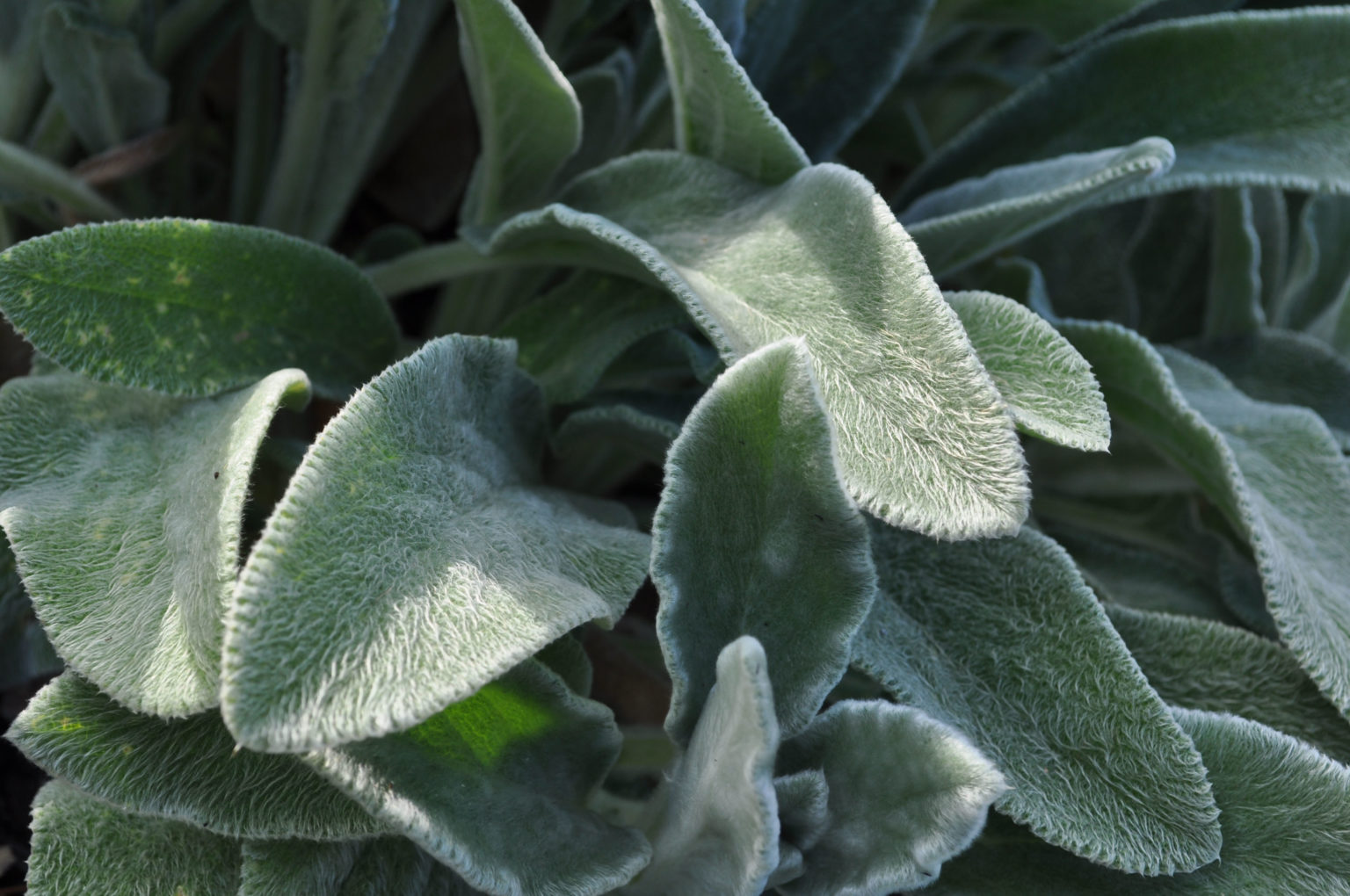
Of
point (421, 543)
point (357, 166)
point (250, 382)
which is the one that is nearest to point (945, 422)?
point (421, 543)

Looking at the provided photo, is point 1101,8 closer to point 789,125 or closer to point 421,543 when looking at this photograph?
point 789,125

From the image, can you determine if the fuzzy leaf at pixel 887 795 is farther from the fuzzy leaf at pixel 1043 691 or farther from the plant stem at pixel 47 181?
the plant stem at pixel 47 181

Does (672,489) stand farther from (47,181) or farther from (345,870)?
(47,181)

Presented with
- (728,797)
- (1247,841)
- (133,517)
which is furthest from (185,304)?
(1247,841)

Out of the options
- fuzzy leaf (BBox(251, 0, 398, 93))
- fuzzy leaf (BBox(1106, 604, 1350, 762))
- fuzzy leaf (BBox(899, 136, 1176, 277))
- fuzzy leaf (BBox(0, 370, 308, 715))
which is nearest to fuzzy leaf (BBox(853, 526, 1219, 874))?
fuzzy leaf (BBox(1106, 604, 1350, 762))

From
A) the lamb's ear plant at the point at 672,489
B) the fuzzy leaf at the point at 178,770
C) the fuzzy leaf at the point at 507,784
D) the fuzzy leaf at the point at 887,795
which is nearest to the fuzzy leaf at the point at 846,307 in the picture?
the lamb's ear plant at the point at 672,489

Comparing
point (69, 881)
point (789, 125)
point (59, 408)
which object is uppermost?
point (789, 125)

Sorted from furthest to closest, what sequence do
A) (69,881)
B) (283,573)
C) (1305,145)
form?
1. (1305,145)
2. (69,881)
3. (283,573)

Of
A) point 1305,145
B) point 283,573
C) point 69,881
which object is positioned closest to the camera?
point 283,573
